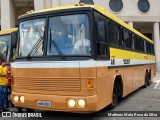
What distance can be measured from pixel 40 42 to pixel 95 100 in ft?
6.38

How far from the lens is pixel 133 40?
12.2m

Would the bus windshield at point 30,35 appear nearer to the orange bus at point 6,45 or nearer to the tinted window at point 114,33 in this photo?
the tinted window at point 114,33

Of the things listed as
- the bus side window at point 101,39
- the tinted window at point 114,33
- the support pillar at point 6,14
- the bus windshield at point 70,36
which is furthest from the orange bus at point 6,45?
the support pillar at point 6,14

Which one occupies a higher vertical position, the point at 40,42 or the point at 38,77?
the point at 40,42

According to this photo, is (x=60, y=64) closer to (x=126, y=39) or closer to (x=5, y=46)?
(x=126, y=39)

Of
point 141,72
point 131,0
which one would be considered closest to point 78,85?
point 141,72

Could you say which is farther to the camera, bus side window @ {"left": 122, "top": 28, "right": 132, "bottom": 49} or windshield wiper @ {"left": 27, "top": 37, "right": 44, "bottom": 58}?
bus side window @ {"left": 122, "top": 28, "right": 132, "bottom": 49}

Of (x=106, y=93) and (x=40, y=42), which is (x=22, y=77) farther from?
(x=106, y=93)

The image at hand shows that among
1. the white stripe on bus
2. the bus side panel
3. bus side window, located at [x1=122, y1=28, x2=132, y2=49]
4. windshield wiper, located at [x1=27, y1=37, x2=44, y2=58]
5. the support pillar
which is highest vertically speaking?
the support pillar

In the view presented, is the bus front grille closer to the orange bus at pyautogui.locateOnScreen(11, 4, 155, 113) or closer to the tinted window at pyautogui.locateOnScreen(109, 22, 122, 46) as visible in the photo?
the orange bus at pyautogui.locateOnScreen(11, 4, 155, 113)

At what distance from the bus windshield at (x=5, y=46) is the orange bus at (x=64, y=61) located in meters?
3.64

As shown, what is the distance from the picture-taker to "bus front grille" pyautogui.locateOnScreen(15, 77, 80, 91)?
23.0 ft

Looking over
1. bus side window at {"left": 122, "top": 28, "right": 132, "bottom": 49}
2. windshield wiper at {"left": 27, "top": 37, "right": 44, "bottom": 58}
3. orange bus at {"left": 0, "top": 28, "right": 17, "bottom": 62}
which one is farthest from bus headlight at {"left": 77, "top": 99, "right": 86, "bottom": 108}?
orange bus at {"left": 0, "top": 28, "right": 17, "bottom": 62}

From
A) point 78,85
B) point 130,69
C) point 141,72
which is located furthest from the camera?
point 141,72
